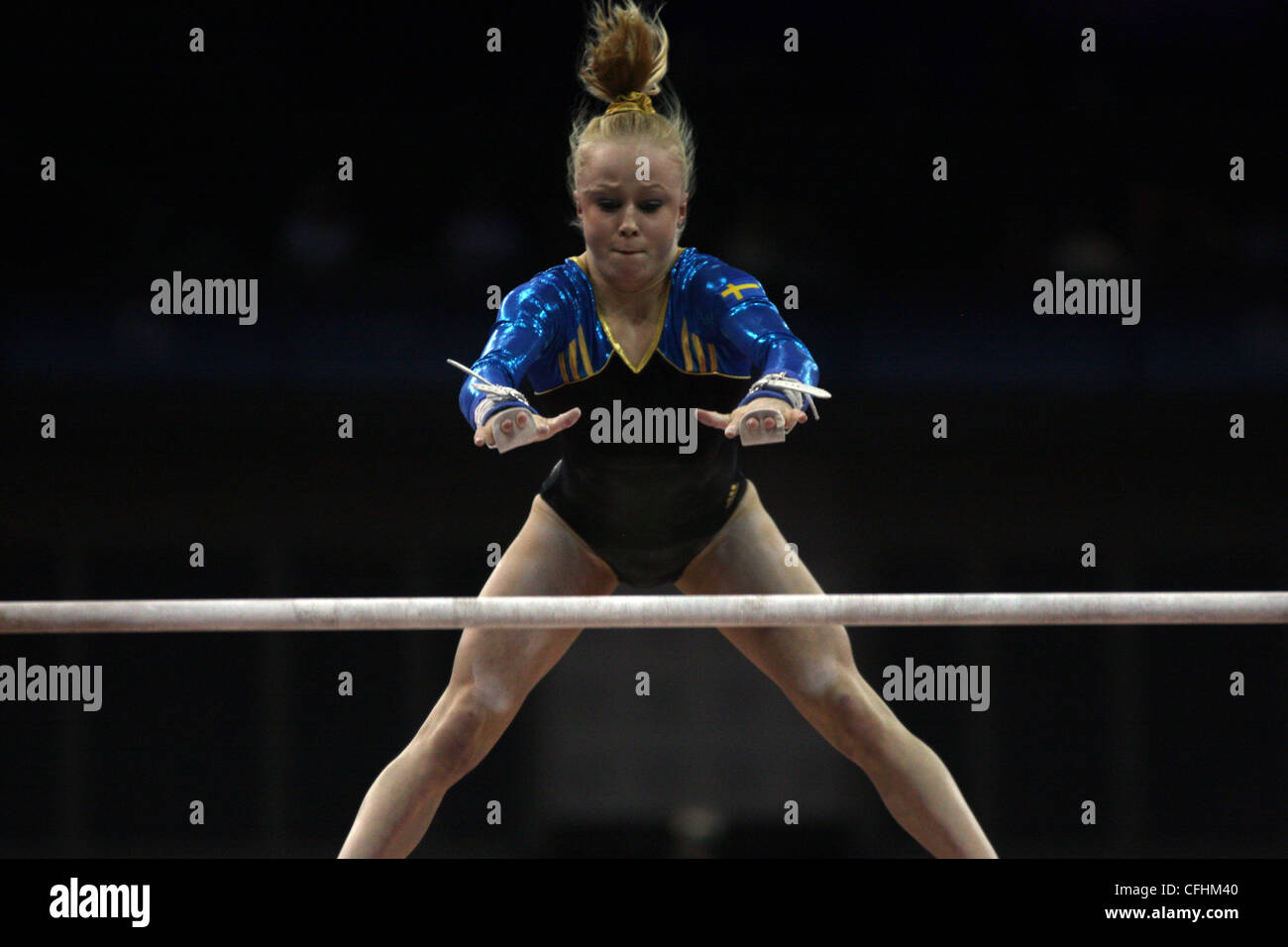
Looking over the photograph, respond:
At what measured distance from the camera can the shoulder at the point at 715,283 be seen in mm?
2621

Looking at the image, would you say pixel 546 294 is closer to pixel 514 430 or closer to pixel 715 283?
pixel 715 283

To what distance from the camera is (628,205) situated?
8.45ft

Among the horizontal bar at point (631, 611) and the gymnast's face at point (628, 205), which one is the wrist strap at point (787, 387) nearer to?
the horizontal bar at point (631, 611)

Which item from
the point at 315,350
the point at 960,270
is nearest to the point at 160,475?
the point at 315,350

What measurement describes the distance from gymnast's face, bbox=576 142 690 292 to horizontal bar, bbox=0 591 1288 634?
2.30ft

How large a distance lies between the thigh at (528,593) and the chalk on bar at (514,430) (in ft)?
1.35

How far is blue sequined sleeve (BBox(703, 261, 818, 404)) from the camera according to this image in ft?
7.98

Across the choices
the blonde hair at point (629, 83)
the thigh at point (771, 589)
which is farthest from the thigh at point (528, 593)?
the blonde hair at point (629, 83)

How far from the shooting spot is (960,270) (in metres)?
4.38

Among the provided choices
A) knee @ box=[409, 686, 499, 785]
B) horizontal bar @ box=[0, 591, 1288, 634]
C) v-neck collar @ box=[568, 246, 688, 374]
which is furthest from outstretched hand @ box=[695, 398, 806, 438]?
knee @ box=[409, 686, 499, 785]

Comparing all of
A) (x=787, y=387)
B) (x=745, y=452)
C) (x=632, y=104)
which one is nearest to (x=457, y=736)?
(x=787, y=387)
